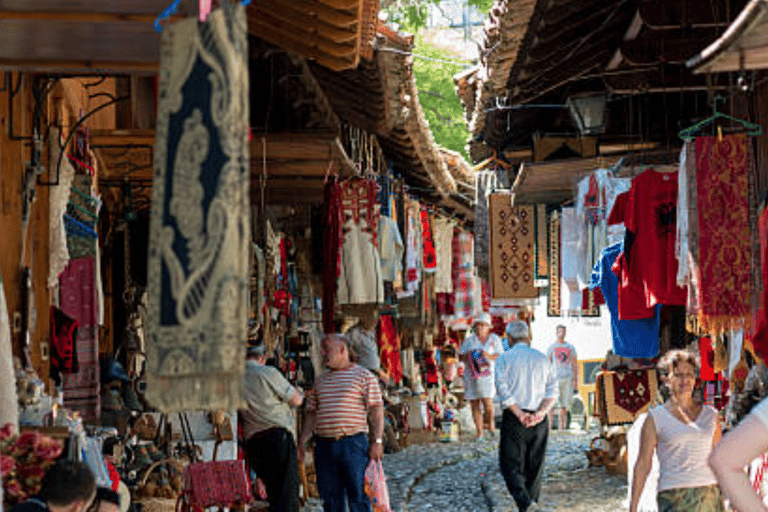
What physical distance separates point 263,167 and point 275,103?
2.22ft

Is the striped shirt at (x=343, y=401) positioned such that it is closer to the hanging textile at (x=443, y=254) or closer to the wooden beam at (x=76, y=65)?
the wooden beam at (x=76, y=65)

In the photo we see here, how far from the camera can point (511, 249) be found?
2102cm

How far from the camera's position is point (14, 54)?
852cm

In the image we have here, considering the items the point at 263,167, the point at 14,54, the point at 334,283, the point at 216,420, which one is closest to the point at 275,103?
the point at 263,167

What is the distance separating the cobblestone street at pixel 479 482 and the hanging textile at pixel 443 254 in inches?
116

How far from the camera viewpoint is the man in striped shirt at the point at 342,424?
44.9 feet

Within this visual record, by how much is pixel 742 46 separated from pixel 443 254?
2140 cm

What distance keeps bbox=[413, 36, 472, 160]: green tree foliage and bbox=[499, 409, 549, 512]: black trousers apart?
1950 centimetres

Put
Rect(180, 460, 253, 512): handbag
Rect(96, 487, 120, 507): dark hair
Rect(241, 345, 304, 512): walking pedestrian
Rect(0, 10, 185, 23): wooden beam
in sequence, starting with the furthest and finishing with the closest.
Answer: Rect(241, 345, 304, 512): walking pedestrian, Rect(180, 460, 253, 512): handbag, Rect(96, 487, 120, 507): dark hair, Rect(0, 10, 185, 23): wooden beam

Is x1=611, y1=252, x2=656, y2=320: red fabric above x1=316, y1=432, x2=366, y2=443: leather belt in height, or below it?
above

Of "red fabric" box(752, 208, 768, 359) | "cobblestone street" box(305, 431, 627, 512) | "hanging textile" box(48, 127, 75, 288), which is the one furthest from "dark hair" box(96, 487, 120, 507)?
"cobblestone street" box(305, 431, 627, 512)

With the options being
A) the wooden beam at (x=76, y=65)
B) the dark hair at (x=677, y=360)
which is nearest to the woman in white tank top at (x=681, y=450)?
the dark hair at (x=677, y=360)

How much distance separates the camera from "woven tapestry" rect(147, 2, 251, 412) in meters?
5.11

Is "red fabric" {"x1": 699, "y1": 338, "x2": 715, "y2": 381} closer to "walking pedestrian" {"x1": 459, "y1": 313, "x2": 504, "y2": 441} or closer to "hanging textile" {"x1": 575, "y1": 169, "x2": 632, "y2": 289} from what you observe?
"hanging textile" {"x1": 575, "y1": 169, "x2": 632, "y2": 289}
